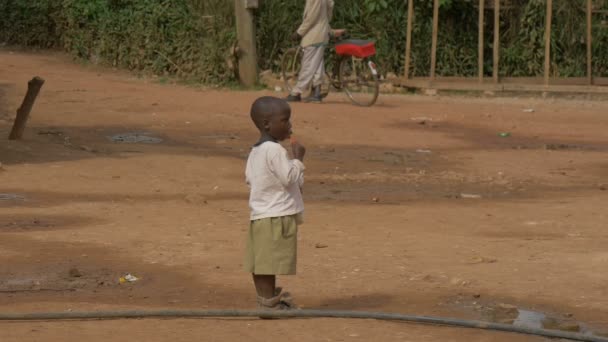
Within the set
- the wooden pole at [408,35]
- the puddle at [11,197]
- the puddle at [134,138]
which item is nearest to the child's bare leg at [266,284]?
the puddle at [11,197]

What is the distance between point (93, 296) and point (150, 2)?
16.6 m

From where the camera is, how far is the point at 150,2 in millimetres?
22641

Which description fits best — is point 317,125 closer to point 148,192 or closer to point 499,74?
point 148,192

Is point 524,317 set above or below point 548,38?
below

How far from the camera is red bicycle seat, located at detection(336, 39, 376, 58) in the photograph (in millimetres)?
17031

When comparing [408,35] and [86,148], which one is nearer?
[86,148]

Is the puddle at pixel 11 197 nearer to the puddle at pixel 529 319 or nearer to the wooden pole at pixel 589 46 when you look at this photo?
the puddle at pixel 529 319

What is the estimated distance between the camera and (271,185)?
5.87m

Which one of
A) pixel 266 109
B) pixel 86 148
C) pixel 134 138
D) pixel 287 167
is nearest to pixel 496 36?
pixel 134 138

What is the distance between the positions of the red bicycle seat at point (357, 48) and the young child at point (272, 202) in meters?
11.2

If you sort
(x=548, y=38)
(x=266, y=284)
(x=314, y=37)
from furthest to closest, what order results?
(x=548, y=38) → (x=314, y=37) → (x=266, y=284)

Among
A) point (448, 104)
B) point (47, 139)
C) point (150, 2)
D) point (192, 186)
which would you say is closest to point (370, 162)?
point (192, 186)

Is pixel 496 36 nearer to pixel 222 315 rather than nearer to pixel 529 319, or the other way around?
pixel 529 319

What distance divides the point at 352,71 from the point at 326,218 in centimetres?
Answer: 1008
